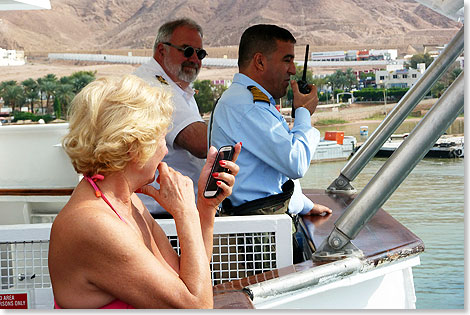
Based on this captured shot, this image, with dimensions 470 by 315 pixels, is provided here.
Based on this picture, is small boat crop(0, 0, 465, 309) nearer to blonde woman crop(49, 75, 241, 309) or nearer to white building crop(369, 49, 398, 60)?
blonde woman crop(49, 75, 241, 309)

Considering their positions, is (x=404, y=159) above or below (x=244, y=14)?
below

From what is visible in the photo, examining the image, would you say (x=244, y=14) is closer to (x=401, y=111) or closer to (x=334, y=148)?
(x=401, y=111)

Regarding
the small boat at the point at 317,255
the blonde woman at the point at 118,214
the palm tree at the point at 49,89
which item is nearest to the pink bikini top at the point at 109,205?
the blonde woman at the point at 118,214

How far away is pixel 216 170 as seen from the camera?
5.00ft

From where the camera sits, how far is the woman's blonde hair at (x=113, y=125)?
126cm

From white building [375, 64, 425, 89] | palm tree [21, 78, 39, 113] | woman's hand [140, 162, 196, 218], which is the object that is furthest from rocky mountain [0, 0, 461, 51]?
palm tree [21, 78, 39, 113]

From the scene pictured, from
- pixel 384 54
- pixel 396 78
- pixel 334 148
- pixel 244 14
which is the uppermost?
pixel 244 14

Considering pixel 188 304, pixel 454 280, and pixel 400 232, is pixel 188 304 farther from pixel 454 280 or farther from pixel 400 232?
pixel 454 280

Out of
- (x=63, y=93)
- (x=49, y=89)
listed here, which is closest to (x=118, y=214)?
(x=63, y=93)

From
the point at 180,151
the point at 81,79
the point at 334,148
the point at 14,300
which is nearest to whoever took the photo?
the point at 14,300

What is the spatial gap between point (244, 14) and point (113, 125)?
1120cm

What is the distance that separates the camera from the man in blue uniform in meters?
2.18

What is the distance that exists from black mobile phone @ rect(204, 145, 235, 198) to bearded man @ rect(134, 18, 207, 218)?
43.6 inches

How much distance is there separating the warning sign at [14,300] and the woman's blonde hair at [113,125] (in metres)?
0.78
